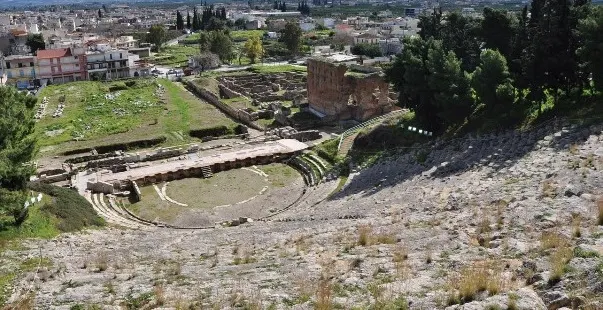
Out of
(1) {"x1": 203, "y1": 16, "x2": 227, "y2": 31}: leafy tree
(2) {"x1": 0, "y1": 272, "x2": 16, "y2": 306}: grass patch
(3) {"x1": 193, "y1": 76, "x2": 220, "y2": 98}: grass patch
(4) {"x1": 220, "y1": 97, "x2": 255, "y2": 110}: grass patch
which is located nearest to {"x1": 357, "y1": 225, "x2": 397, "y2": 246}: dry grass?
(2) {"x1": 0, "y1": 272, "x2": 16, "y2": 306}: grass patch

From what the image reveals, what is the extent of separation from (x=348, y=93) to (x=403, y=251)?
40.5m

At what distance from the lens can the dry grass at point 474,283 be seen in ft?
38.3

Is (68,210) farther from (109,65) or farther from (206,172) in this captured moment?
(109,65)

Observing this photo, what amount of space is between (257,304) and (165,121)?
50347 mm

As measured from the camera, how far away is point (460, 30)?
171 ft

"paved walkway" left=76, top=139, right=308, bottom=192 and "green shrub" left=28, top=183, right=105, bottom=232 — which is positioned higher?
"green shrub" left=28, top=183, right=105, bottom=232

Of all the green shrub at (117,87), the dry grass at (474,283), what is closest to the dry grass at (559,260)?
the dry grass at (474,283)

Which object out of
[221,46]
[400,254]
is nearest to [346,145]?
[400,254]

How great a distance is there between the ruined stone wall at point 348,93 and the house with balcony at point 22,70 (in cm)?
6221

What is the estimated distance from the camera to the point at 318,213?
29859 mm

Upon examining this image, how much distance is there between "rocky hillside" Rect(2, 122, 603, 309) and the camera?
1249cm

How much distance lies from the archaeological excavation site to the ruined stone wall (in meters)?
0.18

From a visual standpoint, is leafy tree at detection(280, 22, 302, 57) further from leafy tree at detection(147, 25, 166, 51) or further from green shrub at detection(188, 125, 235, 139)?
green shrub at detection(188, 125, 235, 139)

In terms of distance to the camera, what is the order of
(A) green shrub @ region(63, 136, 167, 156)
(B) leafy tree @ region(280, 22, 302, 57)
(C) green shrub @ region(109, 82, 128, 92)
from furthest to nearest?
(B) leafy tree @ region(280, 22, 302, 57)
(C) green shrub @ region(109, 82, 128, 92)
(A) green shrub @ region(63, 136, 167, 156)
